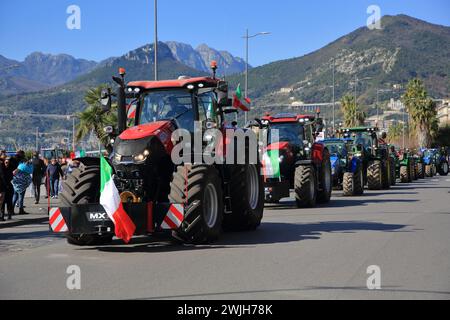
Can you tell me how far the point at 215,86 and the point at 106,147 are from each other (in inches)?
92.8

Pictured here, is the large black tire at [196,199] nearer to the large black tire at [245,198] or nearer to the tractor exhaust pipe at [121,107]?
the large black tire at [245,198]

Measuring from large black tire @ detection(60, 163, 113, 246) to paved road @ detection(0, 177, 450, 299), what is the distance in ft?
2.80

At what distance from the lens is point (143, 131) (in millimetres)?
12031

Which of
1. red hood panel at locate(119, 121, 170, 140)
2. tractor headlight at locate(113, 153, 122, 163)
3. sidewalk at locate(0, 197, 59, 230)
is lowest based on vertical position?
sidewalk at locate(0, 197, 59, 230)

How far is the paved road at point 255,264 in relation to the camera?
816 cm

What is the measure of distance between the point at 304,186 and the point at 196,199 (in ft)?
31.7

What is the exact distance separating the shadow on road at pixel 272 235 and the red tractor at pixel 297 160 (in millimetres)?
4305

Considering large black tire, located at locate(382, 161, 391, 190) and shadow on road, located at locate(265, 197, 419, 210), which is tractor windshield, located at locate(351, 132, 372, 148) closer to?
large black tire, located at locate(382, 161, 391, 190)

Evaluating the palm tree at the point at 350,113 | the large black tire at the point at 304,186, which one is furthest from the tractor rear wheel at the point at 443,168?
the large black tire at the point at 304,186

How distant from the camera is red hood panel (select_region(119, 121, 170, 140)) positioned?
39.0 feet

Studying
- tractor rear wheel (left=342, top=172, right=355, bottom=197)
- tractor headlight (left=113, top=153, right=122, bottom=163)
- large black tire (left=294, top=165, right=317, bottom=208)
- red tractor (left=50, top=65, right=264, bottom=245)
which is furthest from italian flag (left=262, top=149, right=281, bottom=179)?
tractor headlight (left=113, top=153, right=122, bottom=163)

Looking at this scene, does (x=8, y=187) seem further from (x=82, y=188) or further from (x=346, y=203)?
(x=346, y=203)

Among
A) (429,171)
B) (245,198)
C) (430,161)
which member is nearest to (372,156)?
(245,198)
